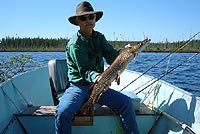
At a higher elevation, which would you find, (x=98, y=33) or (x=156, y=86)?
(x=98, y=33)

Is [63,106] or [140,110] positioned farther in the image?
[140,110]

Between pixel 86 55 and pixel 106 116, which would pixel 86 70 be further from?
pixel 106 116

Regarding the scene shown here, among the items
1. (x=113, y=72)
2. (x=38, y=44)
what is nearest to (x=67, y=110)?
(x=113, y=72)

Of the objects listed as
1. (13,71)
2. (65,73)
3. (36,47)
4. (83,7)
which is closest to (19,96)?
(65,73)

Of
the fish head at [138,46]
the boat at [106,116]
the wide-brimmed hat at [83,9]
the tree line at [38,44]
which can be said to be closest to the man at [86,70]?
the wide-brimmed hat at [83,9]

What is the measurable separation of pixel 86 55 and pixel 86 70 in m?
0.18

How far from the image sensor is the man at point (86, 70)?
3.70 meters

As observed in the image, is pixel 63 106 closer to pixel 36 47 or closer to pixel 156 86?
pixel 156 86

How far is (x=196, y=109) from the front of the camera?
12.3 ft

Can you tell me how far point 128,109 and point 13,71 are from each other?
543 centimetres

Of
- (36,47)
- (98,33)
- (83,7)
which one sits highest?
(83,7)

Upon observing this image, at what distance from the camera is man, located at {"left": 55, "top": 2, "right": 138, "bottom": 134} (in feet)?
12.1

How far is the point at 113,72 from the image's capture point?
358 centimetres

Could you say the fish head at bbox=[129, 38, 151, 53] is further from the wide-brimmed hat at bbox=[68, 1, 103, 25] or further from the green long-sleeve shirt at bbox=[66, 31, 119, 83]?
the wide-brimmed hat at bbox=[68, 1, 103, 25]
